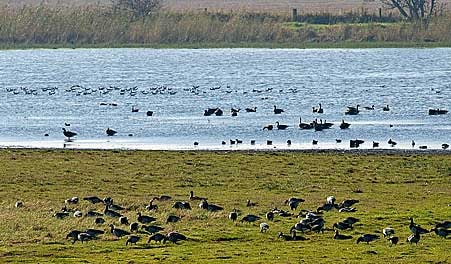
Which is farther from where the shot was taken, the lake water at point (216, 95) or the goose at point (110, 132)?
the goose at point (110, 132)

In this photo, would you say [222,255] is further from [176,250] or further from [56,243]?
[56,243]

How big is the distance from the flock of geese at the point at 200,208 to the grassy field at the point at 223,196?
13 cm

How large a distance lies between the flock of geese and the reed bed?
58097mm

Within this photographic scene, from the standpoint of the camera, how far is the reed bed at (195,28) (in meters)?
82.3

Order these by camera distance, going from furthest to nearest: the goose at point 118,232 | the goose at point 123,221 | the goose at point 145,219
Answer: the goose at point 123,221 → the goose at point 145,219 → the goose at point 118,232

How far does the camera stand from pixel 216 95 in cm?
5659

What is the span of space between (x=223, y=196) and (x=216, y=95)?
31071 mm

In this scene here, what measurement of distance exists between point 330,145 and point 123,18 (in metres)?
53.4

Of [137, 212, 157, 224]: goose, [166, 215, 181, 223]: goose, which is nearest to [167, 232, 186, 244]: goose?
[137, 212, 157, 224]: goose

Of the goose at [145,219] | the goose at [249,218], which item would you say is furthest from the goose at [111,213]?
the goose at [249,218]

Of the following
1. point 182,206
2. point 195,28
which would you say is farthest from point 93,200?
point 195,28

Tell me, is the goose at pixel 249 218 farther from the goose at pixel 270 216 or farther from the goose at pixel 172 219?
the goose at pixel 172 219

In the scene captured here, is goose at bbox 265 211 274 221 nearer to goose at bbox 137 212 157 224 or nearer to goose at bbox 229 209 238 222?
goose at bbox 229 209 238 222

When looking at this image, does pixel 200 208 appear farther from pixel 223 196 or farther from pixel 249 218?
pixel 223 196
